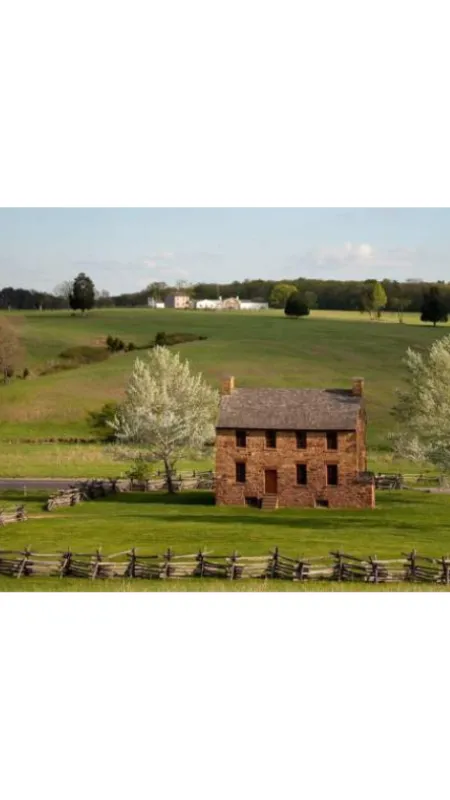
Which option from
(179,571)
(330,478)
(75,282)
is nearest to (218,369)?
(75,282)

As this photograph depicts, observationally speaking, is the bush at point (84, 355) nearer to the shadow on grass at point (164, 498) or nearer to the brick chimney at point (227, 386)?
the shadow on grass at point (164, 498)

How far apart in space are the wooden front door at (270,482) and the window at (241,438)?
1387 mm

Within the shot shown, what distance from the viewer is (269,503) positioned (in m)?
41.3

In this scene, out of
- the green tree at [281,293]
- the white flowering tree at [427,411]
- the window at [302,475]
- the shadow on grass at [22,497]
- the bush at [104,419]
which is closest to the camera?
the white flowering tree at [427,411]

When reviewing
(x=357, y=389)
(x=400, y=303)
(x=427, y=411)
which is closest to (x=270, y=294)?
(x=400, y=303)

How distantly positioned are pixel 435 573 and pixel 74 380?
3193 centimetres

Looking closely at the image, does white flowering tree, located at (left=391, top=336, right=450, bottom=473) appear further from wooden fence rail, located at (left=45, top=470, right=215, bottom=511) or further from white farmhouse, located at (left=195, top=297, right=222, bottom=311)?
white farmhouse, located at (left=195, top=297, right=222, bottom=311)

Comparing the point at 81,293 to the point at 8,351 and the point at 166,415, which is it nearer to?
the point at 166,415

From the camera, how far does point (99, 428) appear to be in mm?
53406

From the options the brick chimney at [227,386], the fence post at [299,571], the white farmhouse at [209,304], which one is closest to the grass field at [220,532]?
the fence post at [299,571]

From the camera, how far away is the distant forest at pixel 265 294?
50.1m

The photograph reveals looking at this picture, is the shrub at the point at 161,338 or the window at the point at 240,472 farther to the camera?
the shrub at the point at 161,338

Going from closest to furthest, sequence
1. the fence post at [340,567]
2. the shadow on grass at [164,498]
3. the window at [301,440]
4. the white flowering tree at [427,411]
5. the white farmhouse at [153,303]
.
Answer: the fence post at [340,567] → the white flowering tree at [427,411] → the window at [301,440] → the shadow on grass at [164,498] → the white farmhouse at [153,303]

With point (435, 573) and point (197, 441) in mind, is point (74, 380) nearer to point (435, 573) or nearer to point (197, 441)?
point (197, 441)
